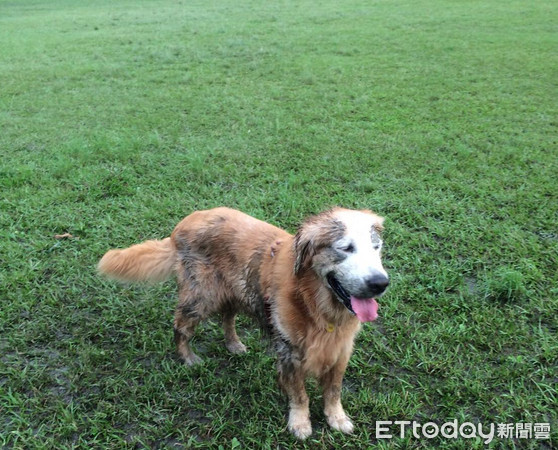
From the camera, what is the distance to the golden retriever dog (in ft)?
7.68

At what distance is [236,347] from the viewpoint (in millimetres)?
3271

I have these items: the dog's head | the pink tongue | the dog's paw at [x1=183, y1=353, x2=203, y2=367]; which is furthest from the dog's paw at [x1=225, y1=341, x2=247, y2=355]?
the pink tongue

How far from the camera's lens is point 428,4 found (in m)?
17.4

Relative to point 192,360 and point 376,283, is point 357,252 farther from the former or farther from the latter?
point 192,360

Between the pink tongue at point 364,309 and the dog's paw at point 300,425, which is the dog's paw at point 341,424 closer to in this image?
the dog's paw at point 300,425

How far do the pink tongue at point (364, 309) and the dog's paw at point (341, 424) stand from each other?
2.60ft

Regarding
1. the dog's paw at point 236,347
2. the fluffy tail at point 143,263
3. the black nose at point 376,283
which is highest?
the black nose at point 376,283

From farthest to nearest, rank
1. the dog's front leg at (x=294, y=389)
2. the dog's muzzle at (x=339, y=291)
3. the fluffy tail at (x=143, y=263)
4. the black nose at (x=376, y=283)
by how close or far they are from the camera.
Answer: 1. the fluffy tail at (x=143, y=263)
2. the dog's front leg at (x=294, y=389)
3. the dog's muzzle at (x=339, y=291)
4. the black nose at (x=376, y=283)

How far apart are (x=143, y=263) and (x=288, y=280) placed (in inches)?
45.7

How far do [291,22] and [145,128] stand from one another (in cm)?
1017

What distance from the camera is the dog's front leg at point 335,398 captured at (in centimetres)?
265

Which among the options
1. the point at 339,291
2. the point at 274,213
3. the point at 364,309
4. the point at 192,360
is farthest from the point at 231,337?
the point at 274,213

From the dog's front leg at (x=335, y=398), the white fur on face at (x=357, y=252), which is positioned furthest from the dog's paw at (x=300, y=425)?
the white fur on face at (x=357, y=252)

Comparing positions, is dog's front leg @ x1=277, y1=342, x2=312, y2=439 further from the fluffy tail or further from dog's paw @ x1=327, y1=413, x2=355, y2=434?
the fluffy tail
